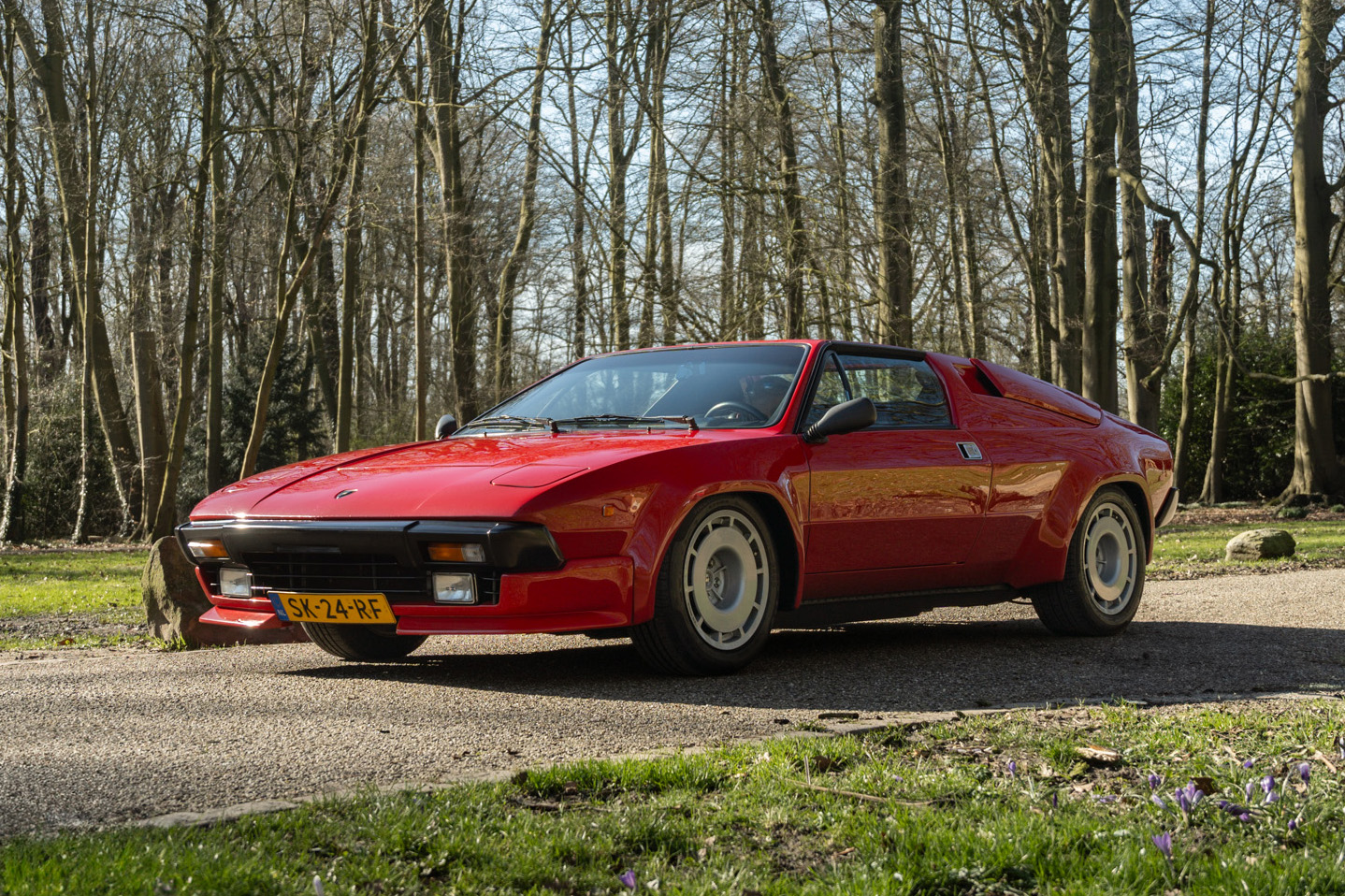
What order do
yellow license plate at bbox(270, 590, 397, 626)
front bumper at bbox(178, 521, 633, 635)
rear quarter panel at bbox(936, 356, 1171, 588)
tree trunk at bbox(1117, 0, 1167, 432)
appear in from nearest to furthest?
front bumper at bbox(178, 521, 633, 635) < yellow license plate at bbox(270, 590, 397, 626) < rear quarter panel at bbox(936, 356, 1171, 588) < tree trunk at bbox(1117, 0, 1167, 432)

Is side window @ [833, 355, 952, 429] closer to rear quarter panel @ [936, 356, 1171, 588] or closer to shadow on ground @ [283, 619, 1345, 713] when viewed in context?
rear quarter panel @ [936, 356, 1171, 588]

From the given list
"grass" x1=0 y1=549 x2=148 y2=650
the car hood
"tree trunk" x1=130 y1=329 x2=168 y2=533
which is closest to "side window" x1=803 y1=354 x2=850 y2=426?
the car hood

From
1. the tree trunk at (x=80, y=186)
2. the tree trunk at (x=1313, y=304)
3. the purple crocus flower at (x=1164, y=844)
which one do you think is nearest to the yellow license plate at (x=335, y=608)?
the purple crocus flower at (x=1164, y=844)

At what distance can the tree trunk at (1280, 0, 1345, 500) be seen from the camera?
21.7 metres

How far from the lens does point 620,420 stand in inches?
245

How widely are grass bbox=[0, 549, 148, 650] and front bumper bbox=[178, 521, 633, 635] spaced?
3.50 meters

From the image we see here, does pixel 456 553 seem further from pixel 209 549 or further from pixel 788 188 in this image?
pixel 788 188

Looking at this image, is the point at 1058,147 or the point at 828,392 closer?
the point at 828,392

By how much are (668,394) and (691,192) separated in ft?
30.6

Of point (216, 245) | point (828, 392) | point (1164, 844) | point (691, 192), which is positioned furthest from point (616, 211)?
point (1164, 844)

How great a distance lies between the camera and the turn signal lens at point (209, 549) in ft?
19.3

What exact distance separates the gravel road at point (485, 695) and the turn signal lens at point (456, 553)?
0.53m

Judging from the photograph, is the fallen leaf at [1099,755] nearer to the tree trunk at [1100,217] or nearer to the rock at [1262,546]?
the rock at [1262,546]

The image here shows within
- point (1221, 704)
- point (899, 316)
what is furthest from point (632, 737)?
point (899, 316)
